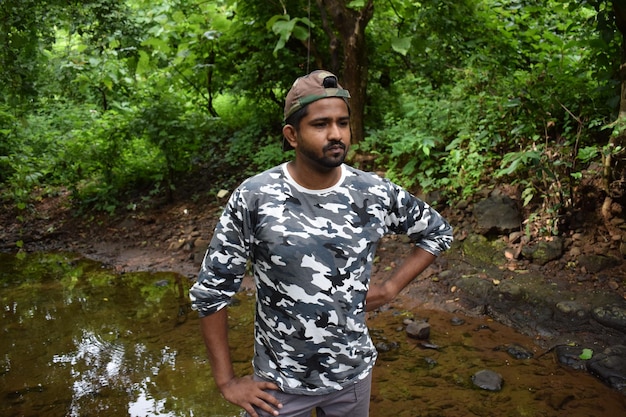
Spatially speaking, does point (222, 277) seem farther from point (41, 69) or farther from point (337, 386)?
point (41, 69)

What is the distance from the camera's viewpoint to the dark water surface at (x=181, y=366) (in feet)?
11.7

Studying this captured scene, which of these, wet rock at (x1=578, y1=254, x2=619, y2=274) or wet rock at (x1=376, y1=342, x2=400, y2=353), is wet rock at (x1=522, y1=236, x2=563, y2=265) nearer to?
wet rock at (x1=578, y1=254, x2=619, y2=274)

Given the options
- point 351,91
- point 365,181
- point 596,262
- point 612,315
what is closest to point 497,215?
point 596,262

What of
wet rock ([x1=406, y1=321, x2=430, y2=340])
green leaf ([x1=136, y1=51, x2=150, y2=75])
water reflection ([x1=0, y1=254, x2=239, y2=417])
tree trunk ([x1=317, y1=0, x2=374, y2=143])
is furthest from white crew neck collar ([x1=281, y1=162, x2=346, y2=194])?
tree trunk ([x1=317, y1=0, x2=374, y2=143])

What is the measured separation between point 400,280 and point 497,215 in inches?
149

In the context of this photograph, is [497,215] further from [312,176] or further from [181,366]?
[312,176]

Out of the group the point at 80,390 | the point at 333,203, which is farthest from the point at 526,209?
the point at 80,390

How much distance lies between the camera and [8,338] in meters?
5.08

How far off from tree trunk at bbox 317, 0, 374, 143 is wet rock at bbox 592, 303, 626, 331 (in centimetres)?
433

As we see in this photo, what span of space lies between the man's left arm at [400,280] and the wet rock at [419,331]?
2369mm

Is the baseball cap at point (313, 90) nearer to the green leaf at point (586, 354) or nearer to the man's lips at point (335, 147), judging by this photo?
the man's lips at point (335, 147)

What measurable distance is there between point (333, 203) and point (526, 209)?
4368 millimetres

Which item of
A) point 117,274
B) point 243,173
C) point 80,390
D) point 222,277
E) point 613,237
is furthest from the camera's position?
point 243,173

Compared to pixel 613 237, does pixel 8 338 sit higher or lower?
lower
